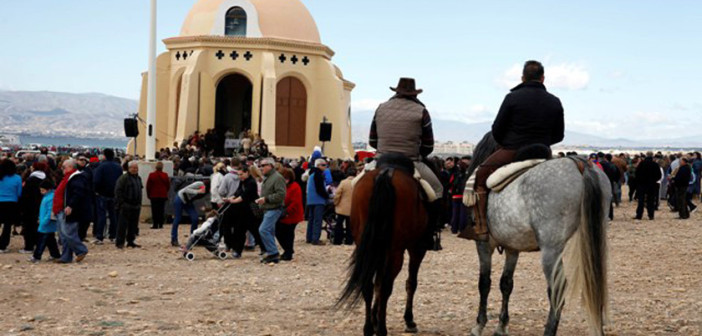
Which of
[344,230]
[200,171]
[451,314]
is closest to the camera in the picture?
[451,314]

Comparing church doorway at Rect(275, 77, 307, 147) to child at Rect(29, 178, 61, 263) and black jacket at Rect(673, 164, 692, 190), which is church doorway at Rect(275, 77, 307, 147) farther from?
child at Rect(29, 178, 61, 263)

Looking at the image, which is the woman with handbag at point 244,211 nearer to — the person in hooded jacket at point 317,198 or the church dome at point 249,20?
the person in hooded jacket at point 317,198

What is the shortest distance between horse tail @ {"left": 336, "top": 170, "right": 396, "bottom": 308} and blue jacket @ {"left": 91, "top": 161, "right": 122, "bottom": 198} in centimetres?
1155

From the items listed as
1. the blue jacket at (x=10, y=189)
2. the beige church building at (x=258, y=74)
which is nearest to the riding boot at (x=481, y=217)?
the blue jacket at (x=10, y=189)

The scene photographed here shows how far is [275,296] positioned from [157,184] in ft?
34.1

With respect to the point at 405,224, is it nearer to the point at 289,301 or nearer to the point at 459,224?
the point at 289,301

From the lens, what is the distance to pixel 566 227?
292 inches

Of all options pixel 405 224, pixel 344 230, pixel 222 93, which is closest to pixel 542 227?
pixel 405 224

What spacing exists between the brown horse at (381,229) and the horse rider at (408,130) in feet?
0.84

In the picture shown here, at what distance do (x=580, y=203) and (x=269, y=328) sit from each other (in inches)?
135

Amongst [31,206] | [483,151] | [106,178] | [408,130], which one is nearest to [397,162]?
[408,130]

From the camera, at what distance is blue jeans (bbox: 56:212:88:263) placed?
14258mm

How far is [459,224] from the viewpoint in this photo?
837 inches

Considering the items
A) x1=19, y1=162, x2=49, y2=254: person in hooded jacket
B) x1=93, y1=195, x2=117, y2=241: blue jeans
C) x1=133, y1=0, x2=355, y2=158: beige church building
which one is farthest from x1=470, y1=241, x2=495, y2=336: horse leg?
x1=133, y1=0, x2=355, y2=158: beige church building
